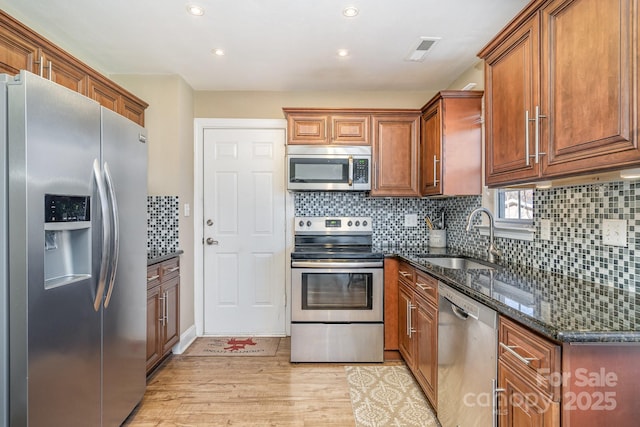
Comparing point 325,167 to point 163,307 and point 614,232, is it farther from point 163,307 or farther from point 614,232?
point 614,232

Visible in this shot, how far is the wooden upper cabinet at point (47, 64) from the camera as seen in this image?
66.0 inches

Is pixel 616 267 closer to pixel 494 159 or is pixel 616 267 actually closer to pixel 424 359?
pixel 494 159

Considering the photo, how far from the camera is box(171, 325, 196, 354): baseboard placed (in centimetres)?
294

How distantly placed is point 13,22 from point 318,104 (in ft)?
7.61

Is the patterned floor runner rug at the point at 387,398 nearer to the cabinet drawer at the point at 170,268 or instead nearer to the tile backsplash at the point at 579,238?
the tile backsplash at the point at 579,238

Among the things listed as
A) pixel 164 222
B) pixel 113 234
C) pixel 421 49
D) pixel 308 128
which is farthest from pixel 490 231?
pixel 164 222

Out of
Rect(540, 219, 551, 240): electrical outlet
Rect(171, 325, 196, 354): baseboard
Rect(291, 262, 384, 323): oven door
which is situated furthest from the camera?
Rect(171, 325, 196, 354): baseboard

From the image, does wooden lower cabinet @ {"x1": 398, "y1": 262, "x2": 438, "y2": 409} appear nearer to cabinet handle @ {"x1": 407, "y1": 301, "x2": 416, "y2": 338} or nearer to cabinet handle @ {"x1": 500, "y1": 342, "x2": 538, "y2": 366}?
cabinet handle @ {"x1": 407, "y1": 301, "x2": 416, "y2": 338}

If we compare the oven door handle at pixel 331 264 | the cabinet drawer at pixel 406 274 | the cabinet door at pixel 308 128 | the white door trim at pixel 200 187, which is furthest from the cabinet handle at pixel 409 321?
the cabinet door at pixel 308 128

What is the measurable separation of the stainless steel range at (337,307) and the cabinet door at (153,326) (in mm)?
1047

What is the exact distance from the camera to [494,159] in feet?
5.82

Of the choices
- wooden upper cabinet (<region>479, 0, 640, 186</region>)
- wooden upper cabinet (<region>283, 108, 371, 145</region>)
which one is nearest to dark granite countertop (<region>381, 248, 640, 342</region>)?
wooden upper cabinet (<region>479, 0, 640, 186</region>)

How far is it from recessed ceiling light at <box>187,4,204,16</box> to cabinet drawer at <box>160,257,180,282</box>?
5.95 ft

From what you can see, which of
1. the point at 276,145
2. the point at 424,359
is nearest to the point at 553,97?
the point at 424,359
